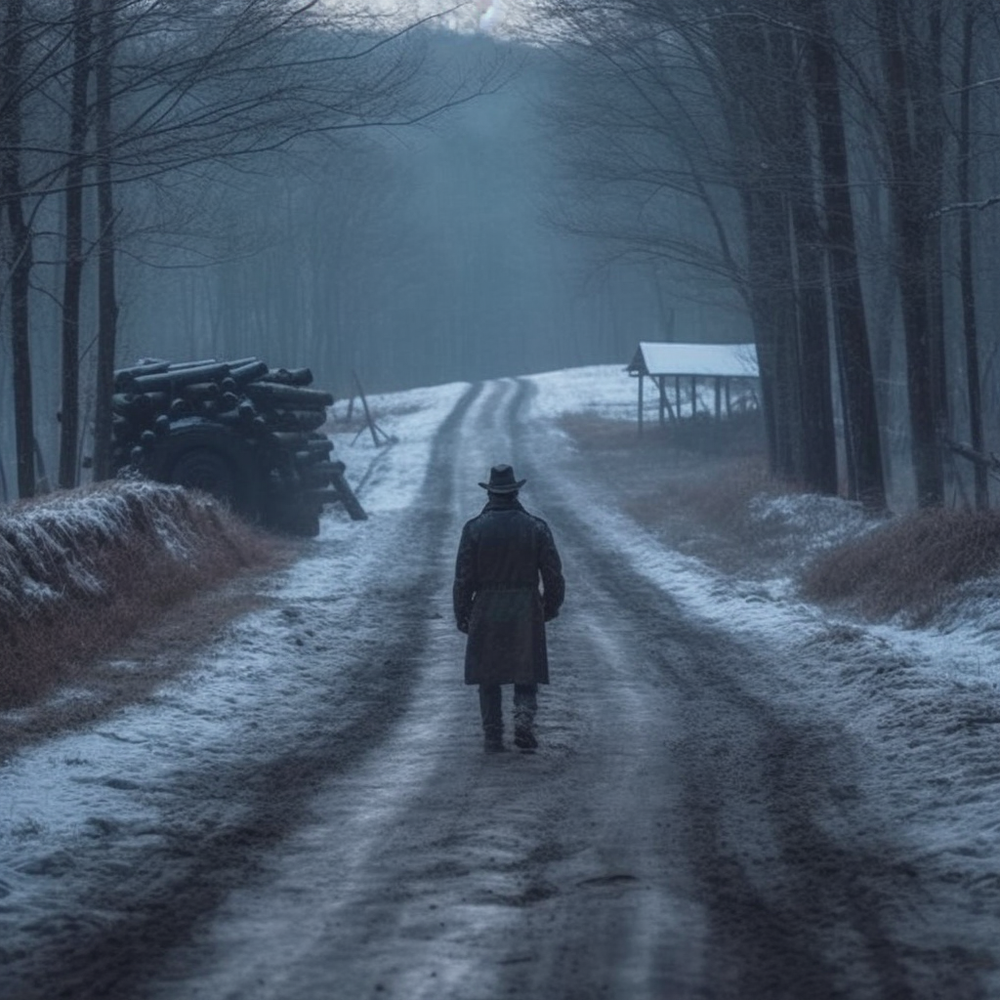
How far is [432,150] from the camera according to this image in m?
111

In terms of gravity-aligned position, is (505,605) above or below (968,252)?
below

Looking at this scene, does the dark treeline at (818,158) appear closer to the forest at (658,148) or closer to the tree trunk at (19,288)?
the forest at (658,148)

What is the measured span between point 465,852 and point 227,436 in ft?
66.7

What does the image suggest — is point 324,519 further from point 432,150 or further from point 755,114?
point 432,150

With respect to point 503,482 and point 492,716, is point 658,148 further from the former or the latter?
point 492,716

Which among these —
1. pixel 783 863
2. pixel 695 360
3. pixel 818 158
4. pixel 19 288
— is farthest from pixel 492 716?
pixel 695 360

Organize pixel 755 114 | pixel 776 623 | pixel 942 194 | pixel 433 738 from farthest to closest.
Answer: pixel 755 114 → pixel 942 194 → pixel 776 623 → pixel 433 738

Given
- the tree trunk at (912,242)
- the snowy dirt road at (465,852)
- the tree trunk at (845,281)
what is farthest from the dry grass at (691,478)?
the snowy dirt road at (465,852)

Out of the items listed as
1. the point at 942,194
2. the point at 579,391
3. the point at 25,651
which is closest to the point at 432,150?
the point at 579,391

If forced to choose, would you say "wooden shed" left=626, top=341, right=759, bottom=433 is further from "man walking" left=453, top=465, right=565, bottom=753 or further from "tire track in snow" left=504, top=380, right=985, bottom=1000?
"man walking" left=453, top=465, right=565, bottom=753

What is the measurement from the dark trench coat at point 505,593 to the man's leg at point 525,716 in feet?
0.33

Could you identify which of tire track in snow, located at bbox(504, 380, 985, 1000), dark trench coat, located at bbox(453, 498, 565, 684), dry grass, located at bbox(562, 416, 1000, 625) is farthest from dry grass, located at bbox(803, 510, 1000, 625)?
dark trench coat, located at bbox(453, 498, 565, 684)

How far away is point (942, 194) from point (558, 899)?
17712 mm

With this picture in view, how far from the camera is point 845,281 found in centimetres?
2327
